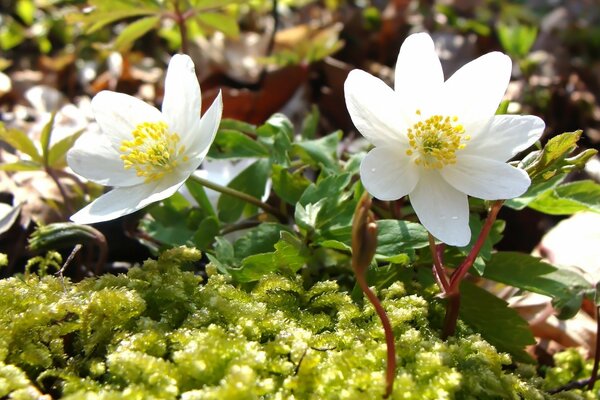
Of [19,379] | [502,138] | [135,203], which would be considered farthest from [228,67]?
[19,379]

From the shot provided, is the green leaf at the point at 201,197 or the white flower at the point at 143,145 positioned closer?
the white flower at the point at 143,145

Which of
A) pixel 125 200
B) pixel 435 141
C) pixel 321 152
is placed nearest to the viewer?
pixel 435 141

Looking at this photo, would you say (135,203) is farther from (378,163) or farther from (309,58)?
(309,58)

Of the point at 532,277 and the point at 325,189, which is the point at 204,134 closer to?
the point at 325,189

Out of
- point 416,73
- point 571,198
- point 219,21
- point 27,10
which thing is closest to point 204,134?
point 416,73

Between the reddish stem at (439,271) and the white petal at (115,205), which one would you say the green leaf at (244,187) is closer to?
the white petal at (115,205)

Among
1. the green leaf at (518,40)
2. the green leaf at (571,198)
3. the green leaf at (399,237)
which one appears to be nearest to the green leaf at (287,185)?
the green leaf at (399,237)
